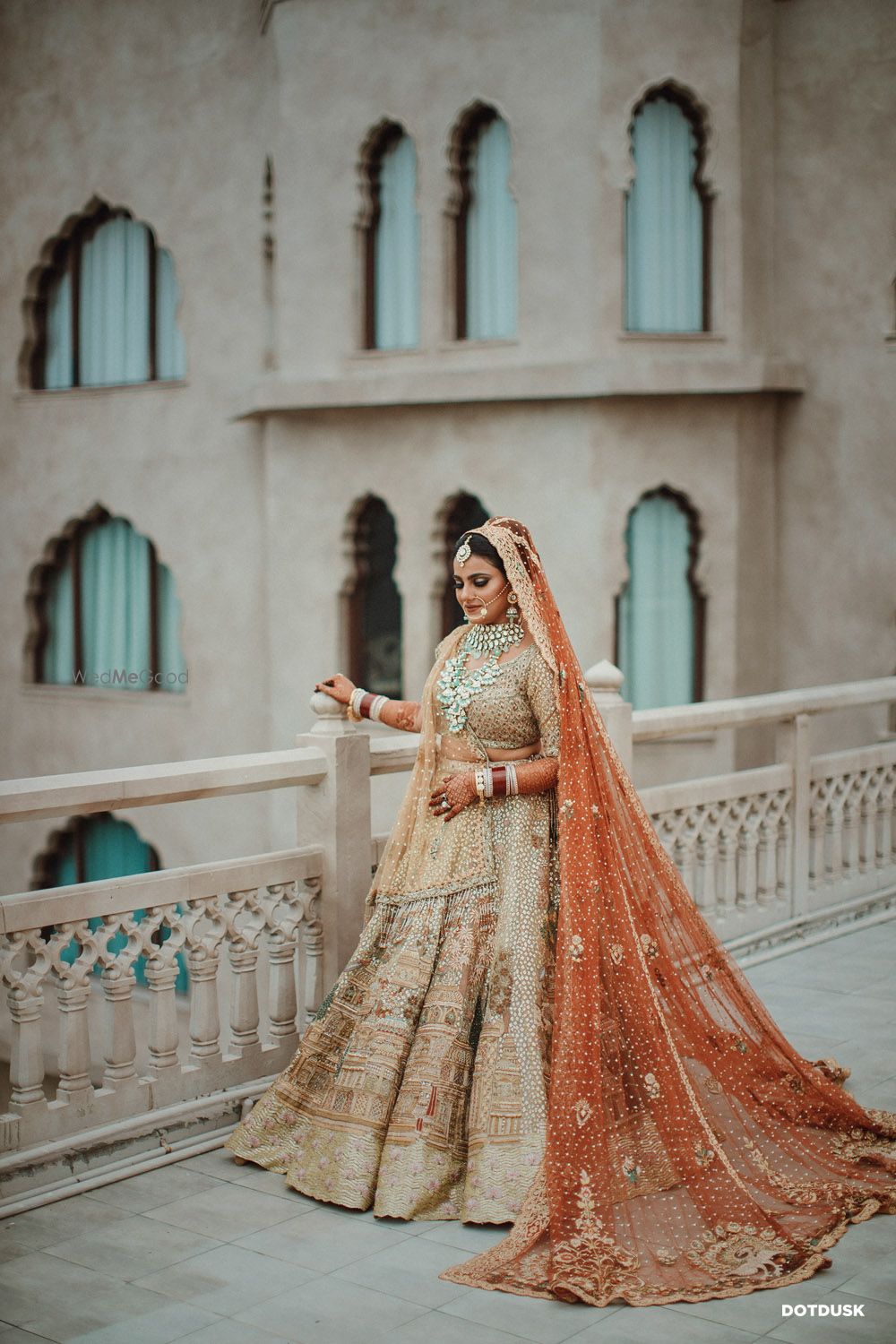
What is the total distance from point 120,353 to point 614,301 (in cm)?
537

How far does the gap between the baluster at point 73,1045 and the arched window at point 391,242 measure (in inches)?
361

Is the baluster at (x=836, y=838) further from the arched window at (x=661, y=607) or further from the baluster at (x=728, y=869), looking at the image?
the arched window at (x=661, y=607)

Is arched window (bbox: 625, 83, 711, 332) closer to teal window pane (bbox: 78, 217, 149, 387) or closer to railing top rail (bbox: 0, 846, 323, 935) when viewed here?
teal window pane (bbox: 78, 217, 149, 387)

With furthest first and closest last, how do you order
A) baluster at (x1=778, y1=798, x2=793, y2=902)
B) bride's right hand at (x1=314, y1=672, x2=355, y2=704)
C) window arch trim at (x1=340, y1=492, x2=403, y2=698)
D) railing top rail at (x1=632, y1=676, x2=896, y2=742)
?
window arch trim at (x1=340, y1=492, x2=403, y2=698), baluster at (x1=778, y1=798, x2=793, y2=902), railing top rail at (x1=632, y1=676, x2=896, y2=742), bride's right hand at (x1=314, y1=672, x2=355, y2=704)

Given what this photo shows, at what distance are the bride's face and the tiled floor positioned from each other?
1.61 meters

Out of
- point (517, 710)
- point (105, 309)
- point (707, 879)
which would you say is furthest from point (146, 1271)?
point (105, 309)

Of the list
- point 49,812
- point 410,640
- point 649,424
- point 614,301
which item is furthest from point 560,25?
point 49,812

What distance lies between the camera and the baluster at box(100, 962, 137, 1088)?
4.48 meters

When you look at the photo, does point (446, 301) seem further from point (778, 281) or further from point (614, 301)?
point (778, 281)

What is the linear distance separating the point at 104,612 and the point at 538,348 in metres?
5.48

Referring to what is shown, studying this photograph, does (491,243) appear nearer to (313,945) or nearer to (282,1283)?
(313,945)

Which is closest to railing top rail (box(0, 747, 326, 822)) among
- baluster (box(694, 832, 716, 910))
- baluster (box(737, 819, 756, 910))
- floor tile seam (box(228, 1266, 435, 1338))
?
floor tile seam (box(228, 1266, 435, 1338))

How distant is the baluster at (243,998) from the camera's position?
4812mm
